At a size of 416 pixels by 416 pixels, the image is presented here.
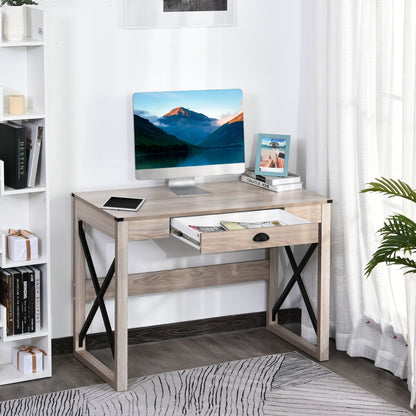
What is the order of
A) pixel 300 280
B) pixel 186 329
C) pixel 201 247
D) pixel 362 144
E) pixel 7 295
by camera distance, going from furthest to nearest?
1. pixel 186 329
2. pixel 300 280
3. pixel 362 144
4. pixel 7 295
5. pixel 201 247

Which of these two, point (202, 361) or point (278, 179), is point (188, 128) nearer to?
point (278, 179)

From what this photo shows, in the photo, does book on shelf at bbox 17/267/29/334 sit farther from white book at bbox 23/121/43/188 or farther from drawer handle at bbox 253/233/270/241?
drawer handle at bbox 253/233/270/241

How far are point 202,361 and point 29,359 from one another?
76cm

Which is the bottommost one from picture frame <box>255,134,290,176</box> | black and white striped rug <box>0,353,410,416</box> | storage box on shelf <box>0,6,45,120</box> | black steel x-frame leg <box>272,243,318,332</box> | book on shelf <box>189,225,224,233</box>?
black and white striped rug <box>0,353,410,416</box>

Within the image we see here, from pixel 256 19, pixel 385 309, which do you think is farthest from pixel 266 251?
pixel 256 19

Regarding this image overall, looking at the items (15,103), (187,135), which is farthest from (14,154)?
(187,135)

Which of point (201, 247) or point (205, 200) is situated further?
point (205, 200)

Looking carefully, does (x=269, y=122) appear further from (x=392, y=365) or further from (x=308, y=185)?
(x=392, y=365)

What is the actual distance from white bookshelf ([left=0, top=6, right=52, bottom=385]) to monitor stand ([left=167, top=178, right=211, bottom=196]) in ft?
2.00

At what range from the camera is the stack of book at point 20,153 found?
308cm

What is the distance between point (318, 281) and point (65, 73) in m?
1.41

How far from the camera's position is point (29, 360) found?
129 inches

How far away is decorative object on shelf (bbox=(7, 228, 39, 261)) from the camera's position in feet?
10.4

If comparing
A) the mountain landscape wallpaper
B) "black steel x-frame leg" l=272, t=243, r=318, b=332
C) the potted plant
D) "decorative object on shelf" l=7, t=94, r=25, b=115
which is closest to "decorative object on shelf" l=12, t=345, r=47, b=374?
the mountain landscape wallpaper
